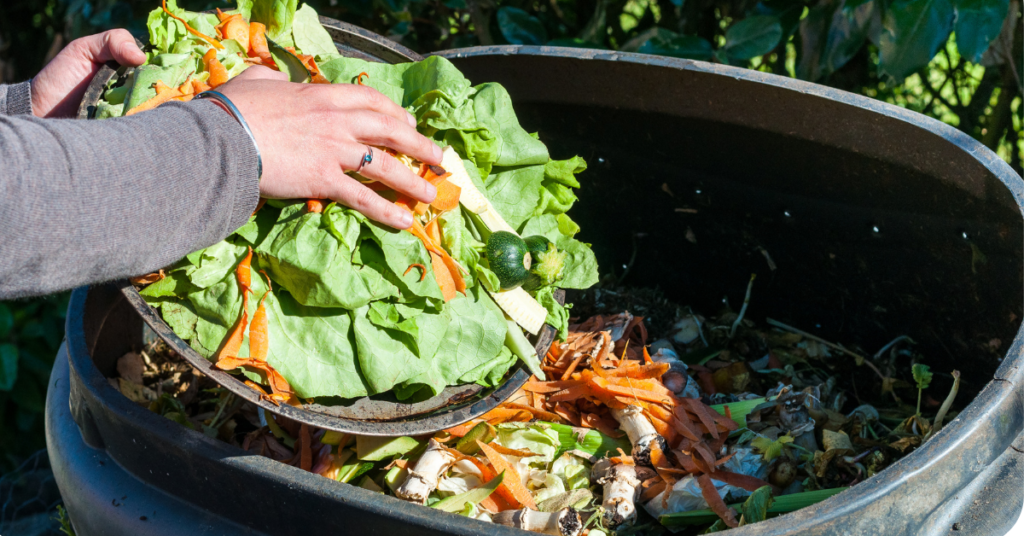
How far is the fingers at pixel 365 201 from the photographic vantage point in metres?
1.57

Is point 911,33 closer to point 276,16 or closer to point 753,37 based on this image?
point 753,37

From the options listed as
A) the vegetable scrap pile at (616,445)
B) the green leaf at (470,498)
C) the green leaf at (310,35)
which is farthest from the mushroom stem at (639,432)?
the green leaf at (310,35)

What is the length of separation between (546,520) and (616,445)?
0.40 metres

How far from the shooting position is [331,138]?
1520 mm

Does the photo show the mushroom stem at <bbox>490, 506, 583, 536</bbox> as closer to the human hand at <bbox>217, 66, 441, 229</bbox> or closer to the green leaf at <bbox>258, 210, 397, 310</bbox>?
the green leaf at <bbox>258, 210, 397, 310</bbox>

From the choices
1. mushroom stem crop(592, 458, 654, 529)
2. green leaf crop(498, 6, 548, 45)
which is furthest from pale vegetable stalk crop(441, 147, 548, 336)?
green leaf crop(498, 6, 548, 45)

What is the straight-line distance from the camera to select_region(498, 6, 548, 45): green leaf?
337 cm

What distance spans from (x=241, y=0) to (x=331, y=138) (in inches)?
28.7

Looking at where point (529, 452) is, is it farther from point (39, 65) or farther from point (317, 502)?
point (39, 65)

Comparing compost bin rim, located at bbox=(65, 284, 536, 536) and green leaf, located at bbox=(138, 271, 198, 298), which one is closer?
compost bin rim, located at bbox=(65, 284, 536, 536)

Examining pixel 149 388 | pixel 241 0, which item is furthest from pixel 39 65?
pixel 241 0

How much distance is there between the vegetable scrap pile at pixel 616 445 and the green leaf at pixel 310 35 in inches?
40.1

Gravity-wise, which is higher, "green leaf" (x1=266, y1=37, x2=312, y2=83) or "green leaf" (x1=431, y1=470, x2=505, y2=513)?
"green leaf" (x1=266, y1=37, x2=312, y2=83)

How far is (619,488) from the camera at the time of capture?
1.94 metres
